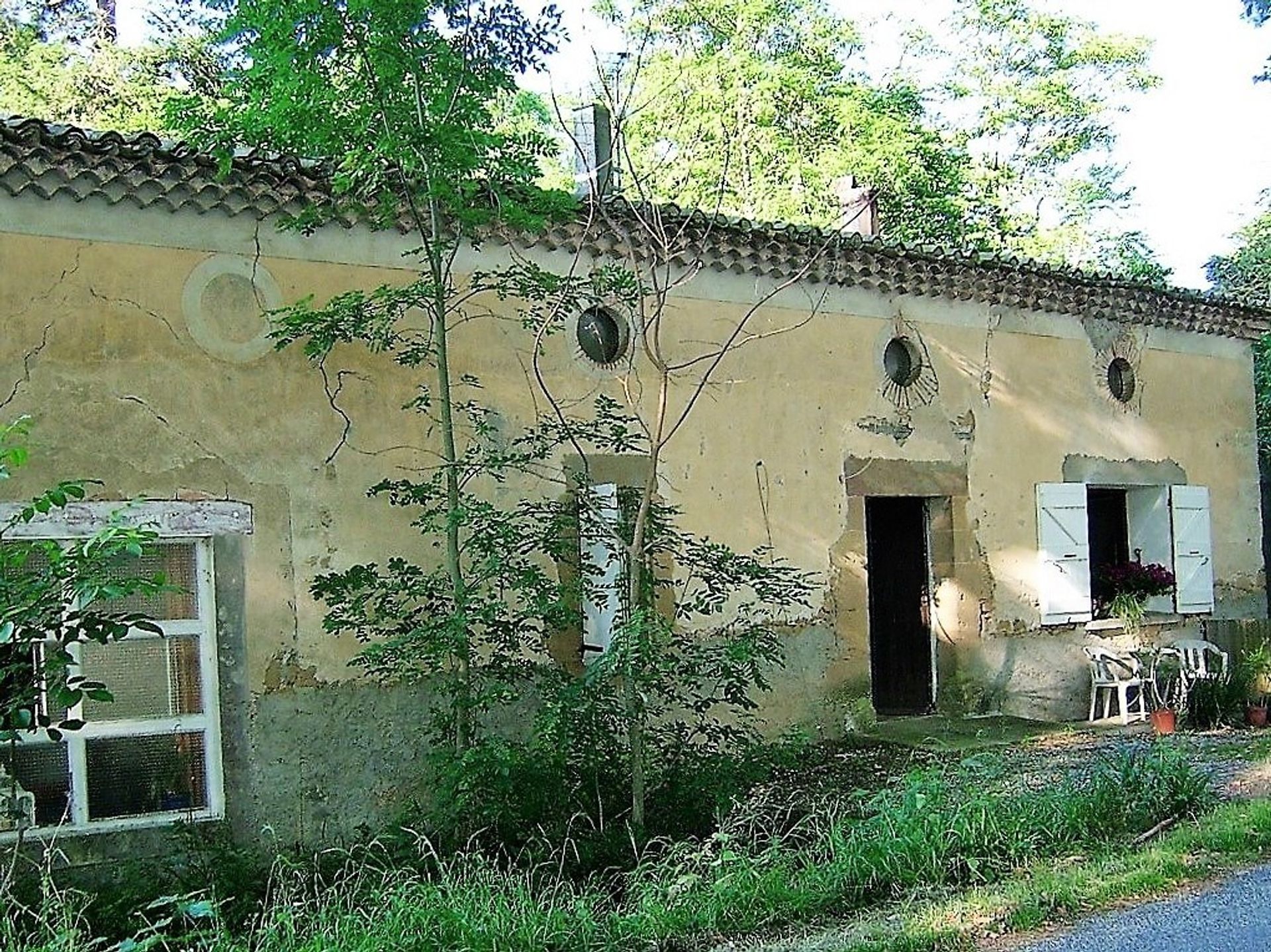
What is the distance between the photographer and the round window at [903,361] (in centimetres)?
1071

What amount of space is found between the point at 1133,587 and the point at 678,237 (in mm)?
6816

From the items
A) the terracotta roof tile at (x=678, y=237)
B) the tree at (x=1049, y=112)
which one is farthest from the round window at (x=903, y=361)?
the tree at (x=1049, y=112)

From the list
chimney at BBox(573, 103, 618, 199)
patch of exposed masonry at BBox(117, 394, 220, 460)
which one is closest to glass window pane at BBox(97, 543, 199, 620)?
patch of exposed masonry at BBox(117, 394, 220, 460)

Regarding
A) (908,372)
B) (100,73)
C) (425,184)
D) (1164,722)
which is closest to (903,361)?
(908,372)

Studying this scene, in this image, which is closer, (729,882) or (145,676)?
(729,882)

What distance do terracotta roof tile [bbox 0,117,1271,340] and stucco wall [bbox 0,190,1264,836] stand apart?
15 cm

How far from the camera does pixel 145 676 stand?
23.8 feet

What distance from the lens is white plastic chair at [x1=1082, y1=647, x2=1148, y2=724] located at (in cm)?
1133

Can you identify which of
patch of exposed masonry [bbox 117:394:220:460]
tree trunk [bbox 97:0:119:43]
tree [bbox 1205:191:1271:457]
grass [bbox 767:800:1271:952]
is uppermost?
tree trunk [bbox 97:0:119:43]

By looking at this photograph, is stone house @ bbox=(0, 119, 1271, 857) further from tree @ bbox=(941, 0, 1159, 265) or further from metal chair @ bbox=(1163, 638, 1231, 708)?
tree @ bbox=(941, 0, 1159, 265)

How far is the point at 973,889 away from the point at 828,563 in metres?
4.73

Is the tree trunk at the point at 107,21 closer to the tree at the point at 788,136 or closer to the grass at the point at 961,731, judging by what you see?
the tree at the point at 788,136

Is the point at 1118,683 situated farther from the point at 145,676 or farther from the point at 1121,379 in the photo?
the point at 145,676

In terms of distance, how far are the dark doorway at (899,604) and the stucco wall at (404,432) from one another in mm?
301
